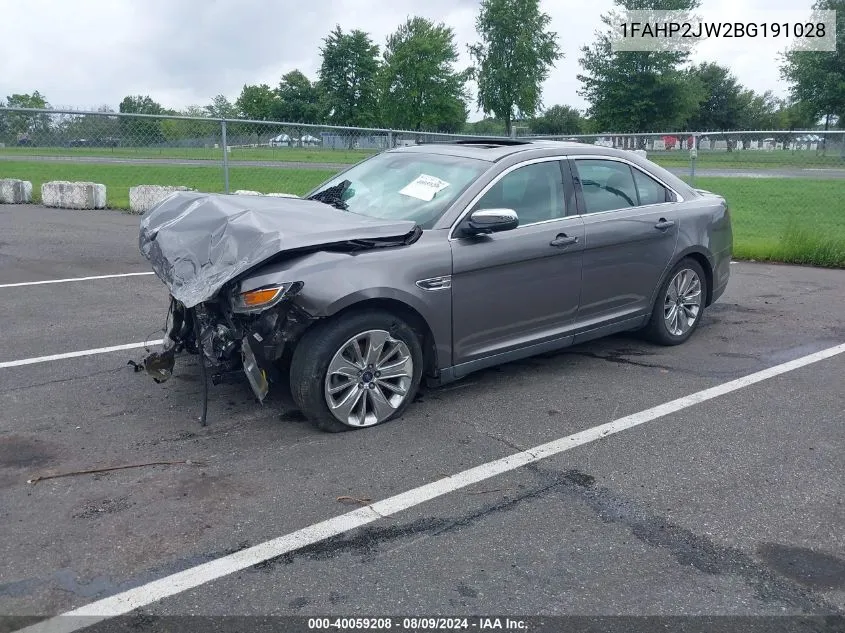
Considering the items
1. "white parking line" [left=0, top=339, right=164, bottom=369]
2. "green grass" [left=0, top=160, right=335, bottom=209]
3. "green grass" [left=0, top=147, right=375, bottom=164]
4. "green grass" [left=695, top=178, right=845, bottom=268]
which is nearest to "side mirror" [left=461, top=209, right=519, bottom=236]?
"white parking line" [left=0, top=339, right=164, bottom=369]

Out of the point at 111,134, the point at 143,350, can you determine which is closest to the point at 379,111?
the point at 111,134

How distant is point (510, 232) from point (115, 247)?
7.44 meters

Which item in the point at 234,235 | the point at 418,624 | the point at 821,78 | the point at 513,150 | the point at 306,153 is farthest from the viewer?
the point at 821,78

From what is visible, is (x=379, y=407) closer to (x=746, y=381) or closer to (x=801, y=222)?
(x=746, y=381)

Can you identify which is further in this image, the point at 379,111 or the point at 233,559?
the point at 379,111

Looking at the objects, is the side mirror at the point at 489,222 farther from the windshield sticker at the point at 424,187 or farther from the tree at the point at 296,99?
the tree at the point at 296,99

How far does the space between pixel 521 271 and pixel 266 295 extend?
180 centimetres

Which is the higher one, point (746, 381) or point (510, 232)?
point (510, 232)

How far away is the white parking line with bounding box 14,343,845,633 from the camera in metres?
2.93

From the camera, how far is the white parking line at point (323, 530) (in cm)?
293

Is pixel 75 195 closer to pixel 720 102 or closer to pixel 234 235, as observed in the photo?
pixel 234 235

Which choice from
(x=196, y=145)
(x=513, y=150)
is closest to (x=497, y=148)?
(x=513, y=150)

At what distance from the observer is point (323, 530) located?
11.6ft

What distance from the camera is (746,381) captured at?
5.71 metres
